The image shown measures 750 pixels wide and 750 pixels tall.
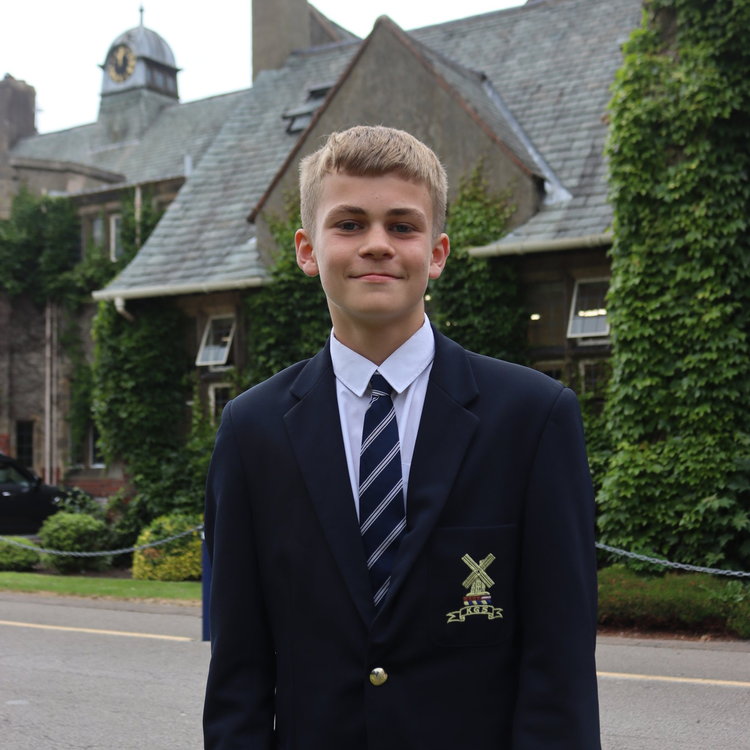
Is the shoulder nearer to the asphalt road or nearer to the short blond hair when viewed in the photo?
the short blond hair

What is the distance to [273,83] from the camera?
23.1 meters

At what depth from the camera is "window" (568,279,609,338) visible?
49.1 feet

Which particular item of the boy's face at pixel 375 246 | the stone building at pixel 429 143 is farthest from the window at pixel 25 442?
the boy's face at pixel 375 246

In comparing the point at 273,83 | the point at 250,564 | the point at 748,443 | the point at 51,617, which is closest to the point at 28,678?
the point at 51,617

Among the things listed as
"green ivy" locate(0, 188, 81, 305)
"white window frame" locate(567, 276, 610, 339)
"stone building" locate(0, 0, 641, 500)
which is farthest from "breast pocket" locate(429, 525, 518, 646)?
"green ivy" locate(0, 188, 81, 305)

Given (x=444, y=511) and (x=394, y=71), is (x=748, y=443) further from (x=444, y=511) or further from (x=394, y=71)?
(x=444, y=511)

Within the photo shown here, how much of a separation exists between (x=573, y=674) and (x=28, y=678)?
22.7 ft

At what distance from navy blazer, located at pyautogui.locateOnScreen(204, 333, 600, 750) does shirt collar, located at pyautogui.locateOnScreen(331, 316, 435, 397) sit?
0.04m

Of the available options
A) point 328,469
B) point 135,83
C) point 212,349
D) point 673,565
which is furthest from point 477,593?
point 135,83

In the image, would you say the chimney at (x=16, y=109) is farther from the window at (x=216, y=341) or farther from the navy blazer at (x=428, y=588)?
the navy blazer at (x=428, y=588)

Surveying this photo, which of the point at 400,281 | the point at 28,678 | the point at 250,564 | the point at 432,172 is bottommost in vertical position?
the point at 28,678

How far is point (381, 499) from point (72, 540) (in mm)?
15668

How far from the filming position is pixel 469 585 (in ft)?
6.49

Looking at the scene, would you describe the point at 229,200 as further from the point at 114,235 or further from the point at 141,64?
the point at 141,64
